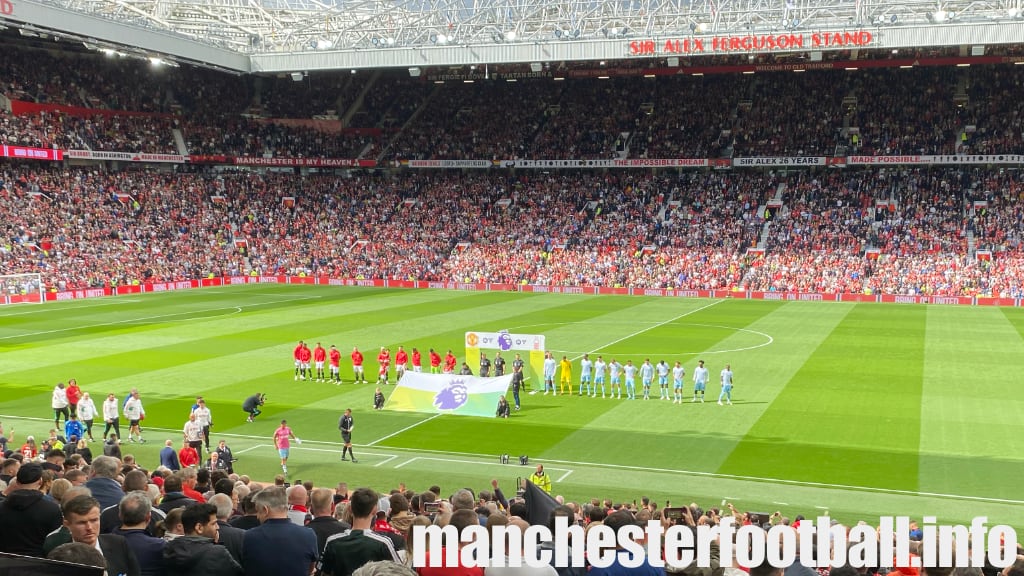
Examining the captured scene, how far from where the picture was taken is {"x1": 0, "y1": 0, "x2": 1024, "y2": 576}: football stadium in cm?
2094

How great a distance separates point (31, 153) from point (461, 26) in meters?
30.3

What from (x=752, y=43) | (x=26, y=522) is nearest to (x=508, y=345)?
(x=26, y=522)

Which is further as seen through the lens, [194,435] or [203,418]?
[203,418]

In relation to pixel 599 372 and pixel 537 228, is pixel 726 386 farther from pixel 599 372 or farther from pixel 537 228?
pixel 537 228

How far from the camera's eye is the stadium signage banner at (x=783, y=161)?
6700cm

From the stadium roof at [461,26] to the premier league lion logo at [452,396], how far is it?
119ft

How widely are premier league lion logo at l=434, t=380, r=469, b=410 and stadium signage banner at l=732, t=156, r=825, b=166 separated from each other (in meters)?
47.8

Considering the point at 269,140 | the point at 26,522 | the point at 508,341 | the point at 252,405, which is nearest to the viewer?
the point at 26,522

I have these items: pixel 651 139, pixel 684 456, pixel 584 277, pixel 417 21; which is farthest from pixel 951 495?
pixel 651 139

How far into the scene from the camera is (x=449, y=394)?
2695cm

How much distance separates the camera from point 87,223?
6212 cm

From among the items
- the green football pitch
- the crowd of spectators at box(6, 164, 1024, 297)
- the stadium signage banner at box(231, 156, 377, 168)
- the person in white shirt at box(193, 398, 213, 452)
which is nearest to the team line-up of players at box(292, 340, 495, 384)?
the green football pitch

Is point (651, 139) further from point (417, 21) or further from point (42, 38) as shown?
point (42, 38)

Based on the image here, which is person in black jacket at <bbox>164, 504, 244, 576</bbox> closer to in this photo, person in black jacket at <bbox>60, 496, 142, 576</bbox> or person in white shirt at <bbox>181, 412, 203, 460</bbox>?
person in black jacket at <bbox>60, 496, 142, 576</bbox>
